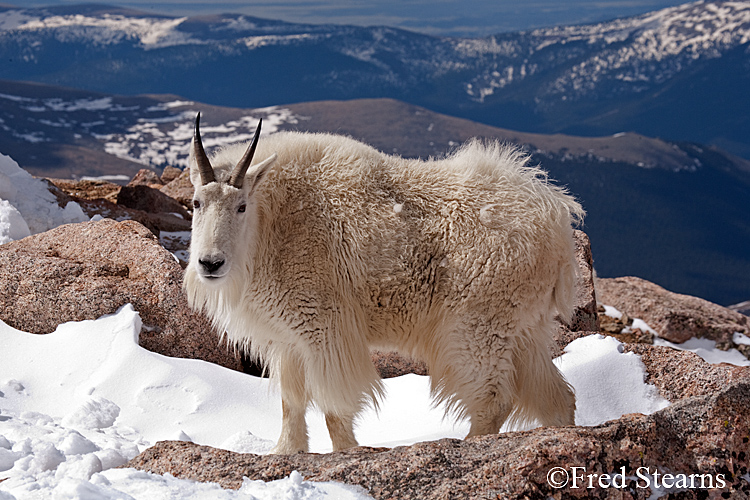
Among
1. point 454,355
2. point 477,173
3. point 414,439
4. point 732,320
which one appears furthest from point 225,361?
point 732,320

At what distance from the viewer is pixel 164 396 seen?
5734mm

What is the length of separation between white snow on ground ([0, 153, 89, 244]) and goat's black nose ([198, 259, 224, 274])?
240 inches

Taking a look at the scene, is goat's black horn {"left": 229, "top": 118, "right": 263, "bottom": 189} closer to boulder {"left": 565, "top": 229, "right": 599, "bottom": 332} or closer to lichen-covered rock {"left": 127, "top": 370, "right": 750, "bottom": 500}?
lichen-covered rock {"left": 127, "top": 370, "right": 750, "bottom": 500}

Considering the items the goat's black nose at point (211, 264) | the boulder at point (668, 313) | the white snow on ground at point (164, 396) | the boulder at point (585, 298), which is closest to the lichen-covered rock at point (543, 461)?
the goat's black nose at point (211, 264)

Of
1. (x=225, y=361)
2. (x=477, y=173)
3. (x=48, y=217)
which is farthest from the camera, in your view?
(x=48, y=217)

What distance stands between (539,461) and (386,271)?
1922 mm

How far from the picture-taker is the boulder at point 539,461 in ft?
10.7

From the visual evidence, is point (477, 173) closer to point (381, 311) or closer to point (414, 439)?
point (381, 311)

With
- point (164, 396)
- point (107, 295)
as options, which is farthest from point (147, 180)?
point (164, 396)

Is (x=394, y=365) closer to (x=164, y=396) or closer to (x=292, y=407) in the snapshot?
(x=292, y=407)

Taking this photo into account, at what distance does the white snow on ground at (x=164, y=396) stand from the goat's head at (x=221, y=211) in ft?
4.92

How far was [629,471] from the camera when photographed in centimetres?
340

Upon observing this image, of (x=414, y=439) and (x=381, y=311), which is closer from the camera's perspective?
(x=381, y=311)

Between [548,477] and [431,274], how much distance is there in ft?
6.04
